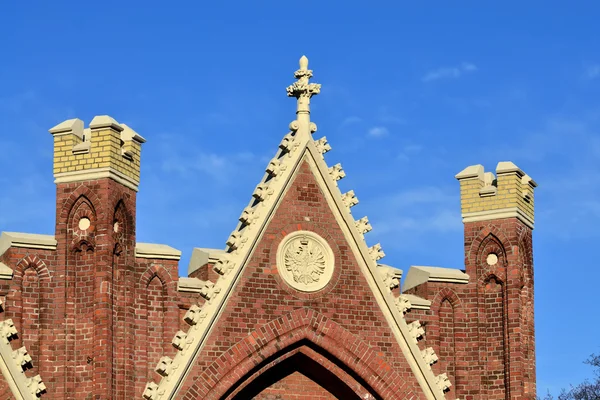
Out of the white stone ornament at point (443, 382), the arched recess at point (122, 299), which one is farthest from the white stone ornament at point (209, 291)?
the white stone ornament at point (443, 382)

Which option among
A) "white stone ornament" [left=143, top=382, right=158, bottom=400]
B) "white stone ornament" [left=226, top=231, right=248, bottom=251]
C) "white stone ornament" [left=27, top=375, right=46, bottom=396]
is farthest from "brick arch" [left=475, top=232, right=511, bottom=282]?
"white stone ornament" [left=27, top=375, right=46, bottom=396]

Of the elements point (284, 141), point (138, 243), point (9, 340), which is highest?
point (284, 141)

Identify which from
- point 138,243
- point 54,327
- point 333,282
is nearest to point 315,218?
point 333,282

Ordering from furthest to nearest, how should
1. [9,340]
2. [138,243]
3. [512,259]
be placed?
[512,259] → [138,243] → [9,340]

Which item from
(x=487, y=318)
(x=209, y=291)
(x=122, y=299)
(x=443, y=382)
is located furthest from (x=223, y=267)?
(x=487, y=318)

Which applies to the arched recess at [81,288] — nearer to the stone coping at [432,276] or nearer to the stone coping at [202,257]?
the stone coping at [202,257]

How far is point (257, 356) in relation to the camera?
1273 inches

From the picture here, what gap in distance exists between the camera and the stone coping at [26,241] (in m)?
31.2

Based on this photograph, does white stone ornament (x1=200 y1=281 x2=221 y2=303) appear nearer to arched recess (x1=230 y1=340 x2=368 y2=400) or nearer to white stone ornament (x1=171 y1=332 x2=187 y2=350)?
white stone ornament (x1=171 y1=332 x2=187 y2=350)

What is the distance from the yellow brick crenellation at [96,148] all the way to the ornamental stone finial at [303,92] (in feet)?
11.7

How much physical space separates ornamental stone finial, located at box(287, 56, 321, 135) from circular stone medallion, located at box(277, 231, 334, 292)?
2205mm

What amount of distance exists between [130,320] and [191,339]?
117 cm

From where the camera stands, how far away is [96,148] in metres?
31.6

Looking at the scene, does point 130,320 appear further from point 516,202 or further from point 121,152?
point 516,202
